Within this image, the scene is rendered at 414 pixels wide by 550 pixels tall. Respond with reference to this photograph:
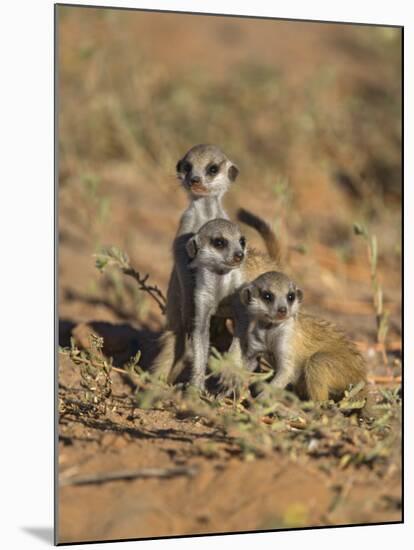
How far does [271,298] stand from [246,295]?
13cm

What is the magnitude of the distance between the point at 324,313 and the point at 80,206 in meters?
2.62

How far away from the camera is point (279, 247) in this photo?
5859 millimetres

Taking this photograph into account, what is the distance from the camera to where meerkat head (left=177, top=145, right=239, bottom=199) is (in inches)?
214

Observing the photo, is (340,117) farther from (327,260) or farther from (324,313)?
(324,313)

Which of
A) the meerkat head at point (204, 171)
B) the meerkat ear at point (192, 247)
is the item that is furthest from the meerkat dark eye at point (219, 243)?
the meerkat head at point (204, 171)

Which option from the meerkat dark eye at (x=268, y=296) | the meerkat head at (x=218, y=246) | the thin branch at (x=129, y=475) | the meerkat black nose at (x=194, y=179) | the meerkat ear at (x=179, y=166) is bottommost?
the thin branch at (x=129, y=475)

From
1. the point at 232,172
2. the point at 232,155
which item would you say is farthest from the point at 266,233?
the point at 232,155

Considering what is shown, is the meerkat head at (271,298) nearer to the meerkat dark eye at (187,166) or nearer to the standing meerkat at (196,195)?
the standing meerkat at (196,195)

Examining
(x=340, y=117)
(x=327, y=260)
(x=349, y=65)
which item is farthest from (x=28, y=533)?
(x=349, y=65)

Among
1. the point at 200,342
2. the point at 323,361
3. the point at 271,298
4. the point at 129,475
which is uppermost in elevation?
the point at 271,298

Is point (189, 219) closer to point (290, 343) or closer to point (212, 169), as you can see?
point (212, 169)

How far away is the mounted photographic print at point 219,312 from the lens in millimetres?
4473

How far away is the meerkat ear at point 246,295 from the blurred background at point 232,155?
133 cm

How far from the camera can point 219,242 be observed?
17.0ft
